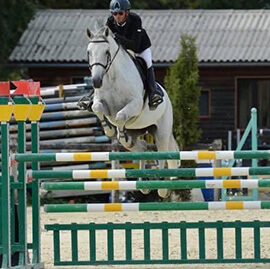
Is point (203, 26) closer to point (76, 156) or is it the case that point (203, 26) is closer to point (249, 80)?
point (249, 80)

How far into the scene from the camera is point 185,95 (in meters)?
16.0

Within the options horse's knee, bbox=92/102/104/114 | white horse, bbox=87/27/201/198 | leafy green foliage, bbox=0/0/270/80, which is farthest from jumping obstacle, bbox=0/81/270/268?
leafy green foliage, bbox=0/0/270/80

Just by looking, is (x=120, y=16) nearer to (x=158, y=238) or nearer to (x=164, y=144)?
(x=164, y=144)

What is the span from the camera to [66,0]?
26.5 metres

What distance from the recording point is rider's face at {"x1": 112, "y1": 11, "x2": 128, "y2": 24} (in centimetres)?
794

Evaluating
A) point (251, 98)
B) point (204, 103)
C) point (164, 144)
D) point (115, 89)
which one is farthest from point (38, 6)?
point (115, 89)

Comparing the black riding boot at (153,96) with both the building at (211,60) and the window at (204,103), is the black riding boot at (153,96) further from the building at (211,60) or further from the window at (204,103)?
the window at (204,103)

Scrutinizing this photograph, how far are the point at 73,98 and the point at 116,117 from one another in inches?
324

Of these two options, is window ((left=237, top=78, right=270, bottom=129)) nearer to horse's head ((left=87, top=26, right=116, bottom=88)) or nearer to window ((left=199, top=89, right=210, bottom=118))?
window ((left=199, top=89, right=210, bottom=118))

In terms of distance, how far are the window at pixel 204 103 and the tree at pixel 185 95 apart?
3729 millimetres

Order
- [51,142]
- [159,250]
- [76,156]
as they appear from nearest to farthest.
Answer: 1. [76,156]
2. [159,250]
3. [51,142]

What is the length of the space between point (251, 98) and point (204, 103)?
3.15 ft

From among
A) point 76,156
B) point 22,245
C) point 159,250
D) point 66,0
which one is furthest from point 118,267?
point 66,0

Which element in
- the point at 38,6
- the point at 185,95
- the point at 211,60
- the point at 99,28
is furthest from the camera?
the point at 38,6
